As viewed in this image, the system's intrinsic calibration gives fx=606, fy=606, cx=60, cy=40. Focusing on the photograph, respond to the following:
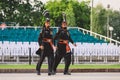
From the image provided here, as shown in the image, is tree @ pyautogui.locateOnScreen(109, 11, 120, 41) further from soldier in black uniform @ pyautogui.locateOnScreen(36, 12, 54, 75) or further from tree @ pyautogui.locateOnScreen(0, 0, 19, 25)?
soldier in black uniform @ pyautogui.locateOnScreen(36, 12, 54, 75)

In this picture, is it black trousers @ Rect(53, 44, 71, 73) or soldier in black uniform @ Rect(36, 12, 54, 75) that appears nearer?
soldier in black uniform @ Rect(36, 12, 54, 75)

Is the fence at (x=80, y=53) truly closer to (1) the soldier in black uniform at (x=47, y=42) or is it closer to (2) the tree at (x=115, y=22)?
(1) the soldier in black uniform at (x=47, y=42)

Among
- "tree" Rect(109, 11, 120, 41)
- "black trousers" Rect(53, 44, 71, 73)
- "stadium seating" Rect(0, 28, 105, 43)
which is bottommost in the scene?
"tree" Rect(109, 11, 120, 41)

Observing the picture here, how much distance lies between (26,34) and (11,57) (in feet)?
27.9

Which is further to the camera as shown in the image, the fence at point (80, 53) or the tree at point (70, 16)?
the tree at point (70, 16)

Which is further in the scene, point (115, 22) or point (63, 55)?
point (115, 22)

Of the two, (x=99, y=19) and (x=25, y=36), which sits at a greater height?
(x=25, y=36)

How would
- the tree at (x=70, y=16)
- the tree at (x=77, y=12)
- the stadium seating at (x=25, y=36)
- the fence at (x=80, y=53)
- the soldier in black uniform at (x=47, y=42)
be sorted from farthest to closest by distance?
1. the tree at (x=77, y=12)
2. the tree at (x=70, y=16)
3. the stadium seating at (x=25, y=36)
4. the fence at (x=80, y=53)
5. the soldier in black uniform at (x=47, y=42)

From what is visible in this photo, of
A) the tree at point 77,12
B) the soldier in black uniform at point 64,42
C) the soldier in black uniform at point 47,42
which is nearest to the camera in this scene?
the soldier in black uniform at point 47,42

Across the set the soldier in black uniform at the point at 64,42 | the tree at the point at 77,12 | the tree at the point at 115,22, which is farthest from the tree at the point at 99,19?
the soldier in black uniform at the point at 64,42

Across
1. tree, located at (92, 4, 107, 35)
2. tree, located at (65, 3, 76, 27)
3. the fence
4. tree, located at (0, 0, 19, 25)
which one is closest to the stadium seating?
the fence

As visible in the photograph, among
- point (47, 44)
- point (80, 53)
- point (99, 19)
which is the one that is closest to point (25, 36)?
point (80, 53)

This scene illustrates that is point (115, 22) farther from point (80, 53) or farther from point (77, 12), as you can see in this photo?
point (80, 53)

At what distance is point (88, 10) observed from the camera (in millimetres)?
118125
